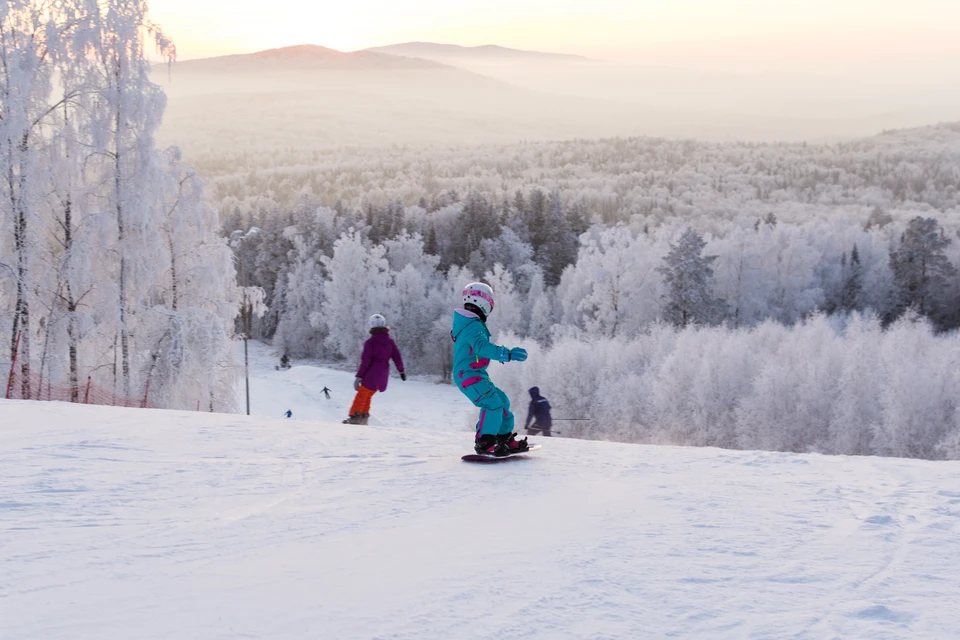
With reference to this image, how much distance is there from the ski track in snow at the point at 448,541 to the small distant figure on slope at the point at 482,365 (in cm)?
28

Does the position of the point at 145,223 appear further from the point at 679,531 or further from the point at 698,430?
the point at 698,430

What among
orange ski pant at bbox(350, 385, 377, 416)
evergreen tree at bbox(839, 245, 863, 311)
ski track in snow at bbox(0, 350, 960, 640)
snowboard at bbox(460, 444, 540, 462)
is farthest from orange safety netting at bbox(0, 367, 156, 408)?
evergreen tree at bbox(839, 245, 863, 311)

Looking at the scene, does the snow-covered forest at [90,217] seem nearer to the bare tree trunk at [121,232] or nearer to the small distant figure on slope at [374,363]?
the bare tree trunk at [121,232]

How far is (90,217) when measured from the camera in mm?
15891

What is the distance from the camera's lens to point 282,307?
231 ft

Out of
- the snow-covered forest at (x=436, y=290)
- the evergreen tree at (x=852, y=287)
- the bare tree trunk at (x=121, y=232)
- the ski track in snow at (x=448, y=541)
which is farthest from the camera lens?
the evergreen tree at (x=852, y=287)

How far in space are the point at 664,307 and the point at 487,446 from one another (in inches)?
1716

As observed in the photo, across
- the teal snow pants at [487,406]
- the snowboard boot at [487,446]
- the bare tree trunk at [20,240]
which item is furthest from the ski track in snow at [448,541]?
the bare tree trunk at [20,240]

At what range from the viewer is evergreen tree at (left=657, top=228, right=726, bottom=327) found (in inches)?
1890

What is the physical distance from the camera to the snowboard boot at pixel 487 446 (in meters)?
6.69

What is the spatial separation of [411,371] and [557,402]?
23335 millimetres

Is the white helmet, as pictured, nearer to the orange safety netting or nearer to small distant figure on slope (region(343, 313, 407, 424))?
small distant figure on slope (region(343, 313, 407, 424))

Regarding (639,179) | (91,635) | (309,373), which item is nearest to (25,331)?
(91,635)

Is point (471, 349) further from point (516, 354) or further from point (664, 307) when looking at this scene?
point (664, 307)
